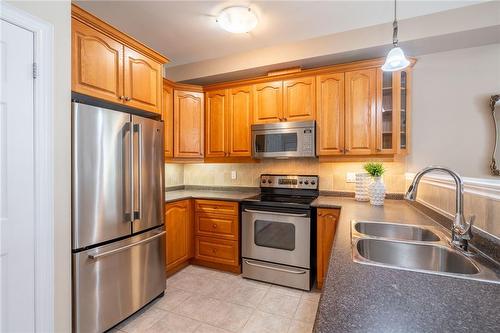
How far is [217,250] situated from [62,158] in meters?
1.83

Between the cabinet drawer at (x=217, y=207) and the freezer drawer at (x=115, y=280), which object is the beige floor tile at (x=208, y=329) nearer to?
the freezer drawer at (x=115, y=280)

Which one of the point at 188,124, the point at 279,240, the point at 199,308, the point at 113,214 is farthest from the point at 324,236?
the point at 188,124

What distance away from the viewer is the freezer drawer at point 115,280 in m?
1.57

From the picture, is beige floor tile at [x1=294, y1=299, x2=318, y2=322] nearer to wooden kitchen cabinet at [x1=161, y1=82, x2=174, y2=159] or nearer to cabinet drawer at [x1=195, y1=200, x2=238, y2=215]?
cabinet drawer at [x1=195, y1=200, x2=238, y2=215]

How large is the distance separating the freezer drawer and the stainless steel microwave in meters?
1.40

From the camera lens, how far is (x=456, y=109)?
2.32m

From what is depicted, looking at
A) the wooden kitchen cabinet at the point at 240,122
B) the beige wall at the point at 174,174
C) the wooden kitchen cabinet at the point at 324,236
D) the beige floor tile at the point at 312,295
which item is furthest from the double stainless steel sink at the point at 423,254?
the beige wall at the point at 174,174

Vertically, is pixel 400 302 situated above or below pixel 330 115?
below

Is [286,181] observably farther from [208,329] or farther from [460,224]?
[460,224]

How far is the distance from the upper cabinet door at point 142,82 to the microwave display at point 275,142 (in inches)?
44.7

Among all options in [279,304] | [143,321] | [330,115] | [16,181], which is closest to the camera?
[16,181]

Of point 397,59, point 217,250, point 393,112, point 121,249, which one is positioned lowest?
point 217,250

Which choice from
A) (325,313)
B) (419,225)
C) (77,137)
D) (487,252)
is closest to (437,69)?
(419,225)

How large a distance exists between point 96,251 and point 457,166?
10.5 feet
